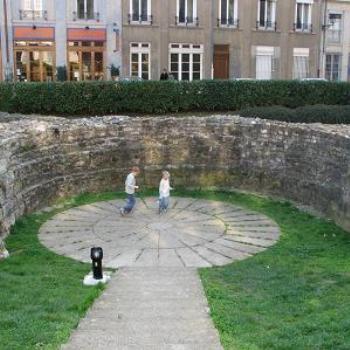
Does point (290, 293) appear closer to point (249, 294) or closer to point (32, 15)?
point (249, 294)

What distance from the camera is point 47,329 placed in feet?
24.8

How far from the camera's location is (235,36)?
3981 cm

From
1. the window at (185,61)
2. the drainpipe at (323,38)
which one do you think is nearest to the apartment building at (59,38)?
the window at (185,61)

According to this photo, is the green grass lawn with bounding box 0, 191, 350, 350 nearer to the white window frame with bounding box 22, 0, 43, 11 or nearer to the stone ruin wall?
the stone ruin wall

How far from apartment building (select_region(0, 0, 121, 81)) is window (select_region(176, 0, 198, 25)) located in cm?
400

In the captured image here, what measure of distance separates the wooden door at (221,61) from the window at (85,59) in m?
7.89

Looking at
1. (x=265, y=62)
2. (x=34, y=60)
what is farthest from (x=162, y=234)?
(x=265, y=62)

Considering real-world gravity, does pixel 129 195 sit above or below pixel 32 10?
below

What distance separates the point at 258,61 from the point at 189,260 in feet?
103

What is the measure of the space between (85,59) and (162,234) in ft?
83.9

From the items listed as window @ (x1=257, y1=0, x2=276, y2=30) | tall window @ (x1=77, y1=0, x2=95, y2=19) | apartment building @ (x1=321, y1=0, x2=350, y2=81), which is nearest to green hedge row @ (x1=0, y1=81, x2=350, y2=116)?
tall window @ (x1=77, y1=0, x2=95, y2=19)

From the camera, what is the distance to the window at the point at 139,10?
121 feet

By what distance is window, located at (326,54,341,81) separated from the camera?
4512 centimetres

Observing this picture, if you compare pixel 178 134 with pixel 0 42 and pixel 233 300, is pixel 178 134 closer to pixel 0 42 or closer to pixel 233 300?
pixel 233 300
